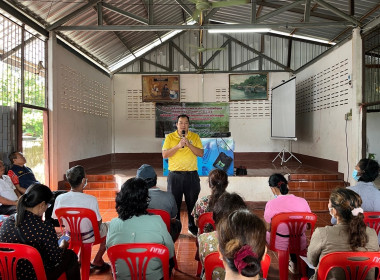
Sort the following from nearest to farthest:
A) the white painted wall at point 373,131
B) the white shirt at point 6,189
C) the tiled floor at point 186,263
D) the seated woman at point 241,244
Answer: the seated woman at point 241,244 < the tiled floor at point 186,263 < the white shirt at point 6,189 < the white painted wall at point 373,131

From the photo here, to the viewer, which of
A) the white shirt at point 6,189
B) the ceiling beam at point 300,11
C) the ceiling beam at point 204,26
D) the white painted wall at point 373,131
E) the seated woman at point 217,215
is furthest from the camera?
the white painted wall at point 373,131

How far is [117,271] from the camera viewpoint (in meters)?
1.88

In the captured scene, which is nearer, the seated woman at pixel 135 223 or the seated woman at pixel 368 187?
the seated woman at pixel 135 223

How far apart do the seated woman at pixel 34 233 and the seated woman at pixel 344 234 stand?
1.62 meters

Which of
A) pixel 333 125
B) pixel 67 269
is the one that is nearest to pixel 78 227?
pixel 67 269

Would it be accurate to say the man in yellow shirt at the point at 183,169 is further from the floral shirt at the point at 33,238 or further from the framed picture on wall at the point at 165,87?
the framed picture on wall at the point at 165,87

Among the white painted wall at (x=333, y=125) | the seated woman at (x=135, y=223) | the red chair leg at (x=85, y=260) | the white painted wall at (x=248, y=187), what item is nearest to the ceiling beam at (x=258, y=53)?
the white painted wall at (x=333, y=125)

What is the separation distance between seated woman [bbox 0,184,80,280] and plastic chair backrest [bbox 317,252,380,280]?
5.25ft

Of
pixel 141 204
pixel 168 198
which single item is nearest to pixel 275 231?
pixel 168 198

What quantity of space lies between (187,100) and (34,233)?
855cm

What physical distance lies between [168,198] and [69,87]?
500cm

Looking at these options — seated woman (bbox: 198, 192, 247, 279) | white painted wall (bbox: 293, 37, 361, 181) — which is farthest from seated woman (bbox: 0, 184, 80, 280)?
white painted wall (bbox: 293, 37, 361, 181)

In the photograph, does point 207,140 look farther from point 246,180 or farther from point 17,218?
point 17,218

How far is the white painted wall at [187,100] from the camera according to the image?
10227 millimetres
